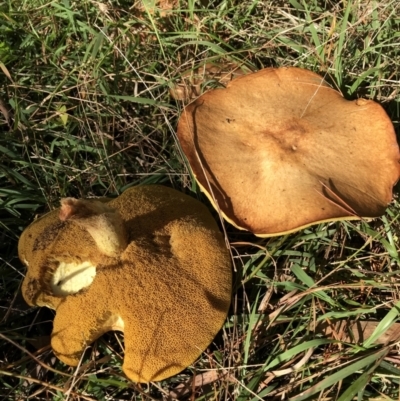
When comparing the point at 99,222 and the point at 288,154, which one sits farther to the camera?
the point at 288,154

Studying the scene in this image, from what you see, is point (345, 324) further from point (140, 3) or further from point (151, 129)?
point (140, 3)

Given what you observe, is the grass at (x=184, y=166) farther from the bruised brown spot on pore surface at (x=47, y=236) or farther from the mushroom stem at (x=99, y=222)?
the mushroom stem at (x=99, y=222)

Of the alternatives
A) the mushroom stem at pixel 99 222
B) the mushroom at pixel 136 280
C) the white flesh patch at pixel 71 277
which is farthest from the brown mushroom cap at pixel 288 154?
the white flesh patch at pixel 71 277

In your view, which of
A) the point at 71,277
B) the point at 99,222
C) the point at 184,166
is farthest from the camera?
the point at 184,166

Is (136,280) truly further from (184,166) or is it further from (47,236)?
(184,166)

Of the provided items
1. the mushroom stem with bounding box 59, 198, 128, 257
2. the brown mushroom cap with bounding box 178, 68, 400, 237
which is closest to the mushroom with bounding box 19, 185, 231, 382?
the mushroom stem with bounding box 59, 198, 128, 257

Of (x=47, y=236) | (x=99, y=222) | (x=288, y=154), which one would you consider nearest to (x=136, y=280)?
(x=99, y=222)

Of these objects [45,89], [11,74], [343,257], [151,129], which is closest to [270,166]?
[343,257]
